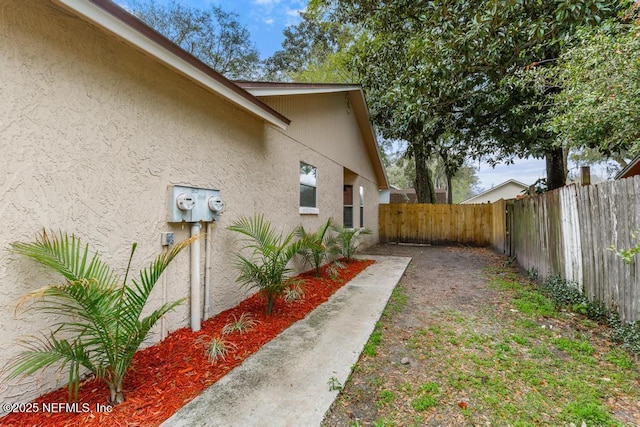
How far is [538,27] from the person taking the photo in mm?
5035

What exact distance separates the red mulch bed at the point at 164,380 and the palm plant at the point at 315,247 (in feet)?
5.14

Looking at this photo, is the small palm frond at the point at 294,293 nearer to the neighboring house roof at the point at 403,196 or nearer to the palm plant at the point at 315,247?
the palm plant at the point at 315,247

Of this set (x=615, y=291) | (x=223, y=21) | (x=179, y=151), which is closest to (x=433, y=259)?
(x=615, y=291)

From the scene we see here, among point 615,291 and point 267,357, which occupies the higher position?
point 615,291

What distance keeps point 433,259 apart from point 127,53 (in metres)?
9.16

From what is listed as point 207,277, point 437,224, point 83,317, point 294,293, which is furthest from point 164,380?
point 437,224

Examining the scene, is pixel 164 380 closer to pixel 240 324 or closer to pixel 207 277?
pixel 240 324

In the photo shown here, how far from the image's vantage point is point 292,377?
8.58 feet

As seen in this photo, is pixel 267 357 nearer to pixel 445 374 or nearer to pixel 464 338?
pixel 445 374

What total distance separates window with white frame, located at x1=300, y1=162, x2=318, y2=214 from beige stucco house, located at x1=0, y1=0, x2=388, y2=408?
1590mm

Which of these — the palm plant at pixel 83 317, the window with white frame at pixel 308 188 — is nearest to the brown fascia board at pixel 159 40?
the palm plant at pixel 83 317

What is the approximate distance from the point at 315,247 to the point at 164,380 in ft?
11.2

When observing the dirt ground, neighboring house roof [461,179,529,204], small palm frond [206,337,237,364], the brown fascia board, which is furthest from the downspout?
neighboring house roof [461,179,529,204]

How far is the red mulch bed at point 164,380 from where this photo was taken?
2.04 meters
